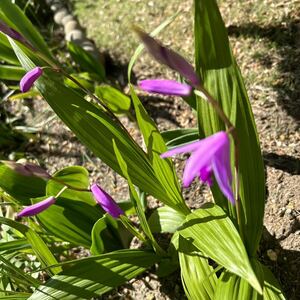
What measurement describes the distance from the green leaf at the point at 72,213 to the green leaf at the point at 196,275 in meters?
0.35

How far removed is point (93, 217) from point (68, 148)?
0.70 m

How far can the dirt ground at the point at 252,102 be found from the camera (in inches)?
62.8

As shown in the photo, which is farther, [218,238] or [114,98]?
[114,98]

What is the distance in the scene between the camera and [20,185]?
5.41 ft

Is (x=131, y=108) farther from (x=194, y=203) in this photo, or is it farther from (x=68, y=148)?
Result: (x=194, y=203)

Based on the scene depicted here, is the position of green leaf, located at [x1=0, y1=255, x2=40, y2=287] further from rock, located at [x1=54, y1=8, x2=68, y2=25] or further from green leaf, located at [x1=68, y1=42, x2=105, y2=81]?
rock, located at [x1=54, y1=8, x2=68, y2=25]

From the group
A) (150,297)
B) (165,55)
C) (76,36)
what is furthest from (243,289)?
(76,36)

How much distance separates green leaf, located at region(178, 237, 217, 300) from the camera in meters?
1.35

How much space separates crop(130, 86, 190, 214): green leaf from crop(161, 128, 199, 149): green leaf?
0.26 meters

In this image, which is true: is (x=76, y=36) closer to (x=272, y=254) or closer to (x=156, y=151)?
(x=156, y=151)

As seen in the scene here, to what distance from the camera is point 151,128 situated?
1.34 m

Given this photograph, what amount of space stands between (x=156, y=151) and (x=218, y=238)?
0.29 m

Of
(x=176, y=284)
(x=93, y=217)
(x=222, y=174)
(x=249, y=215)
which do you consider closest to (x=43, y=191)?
(x=93, y=217)

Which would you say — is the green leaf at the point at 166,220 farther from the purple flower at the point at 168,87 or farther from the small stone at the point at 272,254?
the purple flower at the point at 168,87
